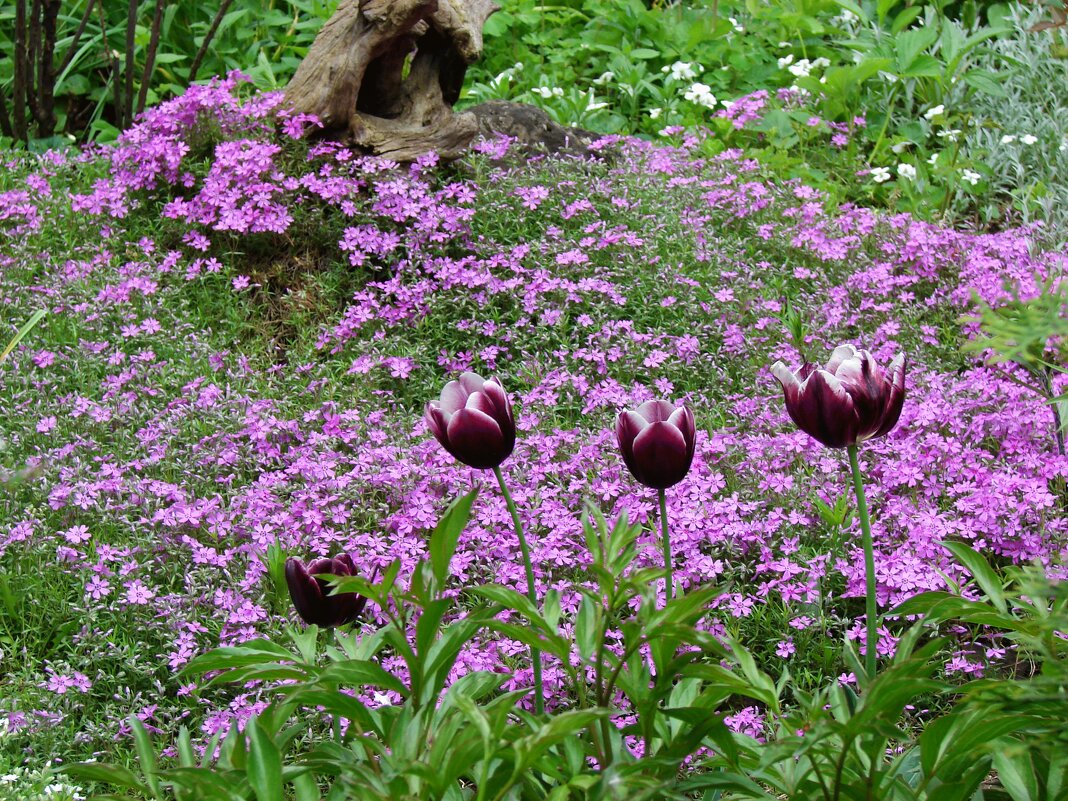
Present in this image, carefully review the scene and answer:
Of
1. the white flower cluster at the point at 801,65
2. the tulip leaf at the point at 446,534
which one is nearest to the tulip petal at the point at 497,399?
the tulip leaf at the point at 446,534

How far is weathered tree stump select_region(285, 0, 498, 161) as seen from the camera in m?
4.64

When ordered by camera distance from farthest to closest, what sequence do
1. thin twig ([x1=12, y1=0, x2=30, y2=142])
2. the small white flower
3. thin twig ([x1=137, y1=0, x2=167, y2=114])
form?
the small white flower < thin twig ([x1=137, y1=0, x2=167, y2=114]) < thin twig ([x1=12, y1=0, x2=30, y2=142])

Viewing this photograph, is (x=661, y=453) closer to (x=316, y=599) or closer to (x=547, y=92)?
(x=316, y=599)

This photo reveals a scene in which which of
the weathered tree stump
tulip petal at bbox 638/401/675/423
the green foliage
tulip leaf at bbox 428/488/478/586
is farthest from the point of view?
the weathered tree stump

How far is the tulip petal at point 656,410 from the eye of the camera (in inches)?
75.8

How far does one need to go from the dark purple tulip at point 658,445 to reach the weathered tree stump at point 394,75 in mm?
3129

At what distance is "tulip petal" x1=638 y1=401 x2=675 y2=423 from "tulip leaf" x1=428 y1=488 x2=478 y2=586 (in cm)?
47

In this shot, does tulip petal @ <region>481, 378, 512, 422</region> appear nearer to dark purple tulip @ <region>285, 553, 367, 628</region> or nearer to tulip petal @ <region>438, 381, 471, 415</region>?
tulip petal @ <region>438, 381, 471, 415</region>

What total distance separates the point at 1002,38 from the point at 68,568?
19.5 ft

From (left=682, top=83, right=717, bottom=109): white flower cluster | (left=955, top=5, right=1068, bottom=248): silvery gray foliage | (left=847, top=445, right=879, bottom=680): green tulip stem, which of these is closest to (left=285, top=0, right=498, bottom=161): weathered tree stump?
(left=682, top=83, right=717, bottom=109): white flower cluster

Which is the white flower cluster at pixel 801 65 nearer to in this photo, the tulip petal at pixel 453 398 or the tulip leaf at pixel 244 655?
the tulip petal at pixel 453 398

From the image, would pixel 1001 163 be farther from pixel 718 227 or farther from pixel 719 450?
pixel 719 450

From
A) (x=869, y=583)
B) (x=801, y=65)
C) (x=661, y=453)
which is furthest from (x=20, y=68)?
(x=869, y=583)

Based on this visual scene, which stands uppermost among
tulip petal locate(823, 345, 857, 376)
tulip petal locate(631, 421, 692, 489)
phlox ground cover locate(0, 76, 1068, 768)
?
tulip petal locate(823, 345, 857, 376)
